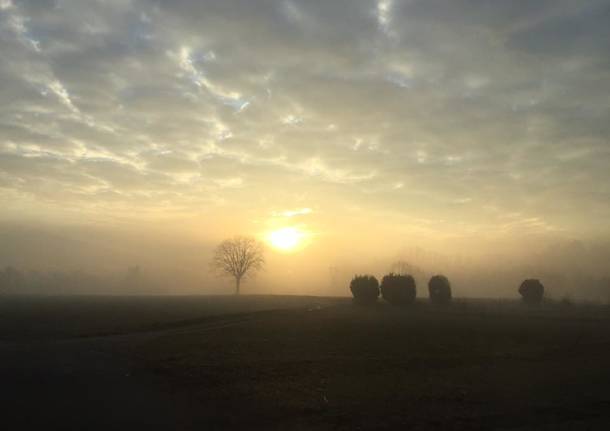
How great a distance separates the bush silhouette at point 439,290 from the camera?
182 feet

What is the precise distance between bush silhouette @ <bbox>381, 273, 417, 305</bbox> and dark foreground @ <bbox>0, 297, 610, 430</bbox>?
79.5 feet

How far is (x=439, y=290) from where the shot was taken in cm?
5600

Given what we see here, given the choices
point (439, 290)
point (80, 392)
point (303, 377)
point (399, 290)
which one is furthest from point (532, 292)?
point (80, 392)

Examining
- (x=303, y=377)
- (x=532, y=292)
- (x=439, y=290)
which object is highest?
(x=439, y=290)

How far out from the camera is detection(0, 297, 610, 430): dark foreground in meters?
13.0

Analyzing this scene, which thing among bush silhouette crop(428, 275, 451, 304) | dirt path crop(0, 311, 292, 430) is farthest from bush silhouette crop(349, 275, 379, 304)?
dirt path crop(0, 311, 292, 430)

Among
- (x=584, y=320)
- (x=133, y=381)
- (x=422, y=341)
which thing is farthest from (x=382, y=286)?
(x=133, y=381)

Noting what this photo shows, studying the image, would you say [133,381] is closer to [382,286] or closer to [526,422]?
[526,422]

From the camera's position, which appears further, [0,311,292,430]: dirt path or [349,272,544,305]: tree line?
[349,272,544,305]: tree line

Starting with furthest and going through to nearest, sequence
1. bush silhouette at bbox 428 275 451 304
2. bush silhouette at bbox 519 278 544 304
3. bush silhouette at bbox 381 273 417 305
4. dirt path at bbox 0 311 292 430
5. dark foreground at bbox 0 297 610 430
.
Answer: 1. bush silhouette at bbox 519 278 544 304
2. bush silhouette at bbox 428 275 451 304
3. bush silhouette at bbox 381 273 417 305
4. dark foreground at bbox 0 297 610 430
5. dirt path at bbox 0 311 292 430

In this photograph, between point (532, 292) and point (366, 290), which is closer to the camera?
point (366, 290)

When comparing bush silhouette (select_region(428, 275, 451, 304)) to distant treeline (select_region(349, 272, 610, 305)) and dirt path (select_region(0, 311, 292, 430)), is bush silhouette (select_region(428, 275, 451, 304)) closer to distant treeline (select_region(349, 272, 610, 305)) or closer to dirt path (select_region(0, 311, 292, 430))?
distant treeline (select_region(349, 272, 610, 305))

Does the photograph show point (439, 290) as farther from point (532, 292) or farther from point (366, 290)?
point (532, 292)

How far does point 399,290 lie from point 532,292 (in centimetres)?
2127
